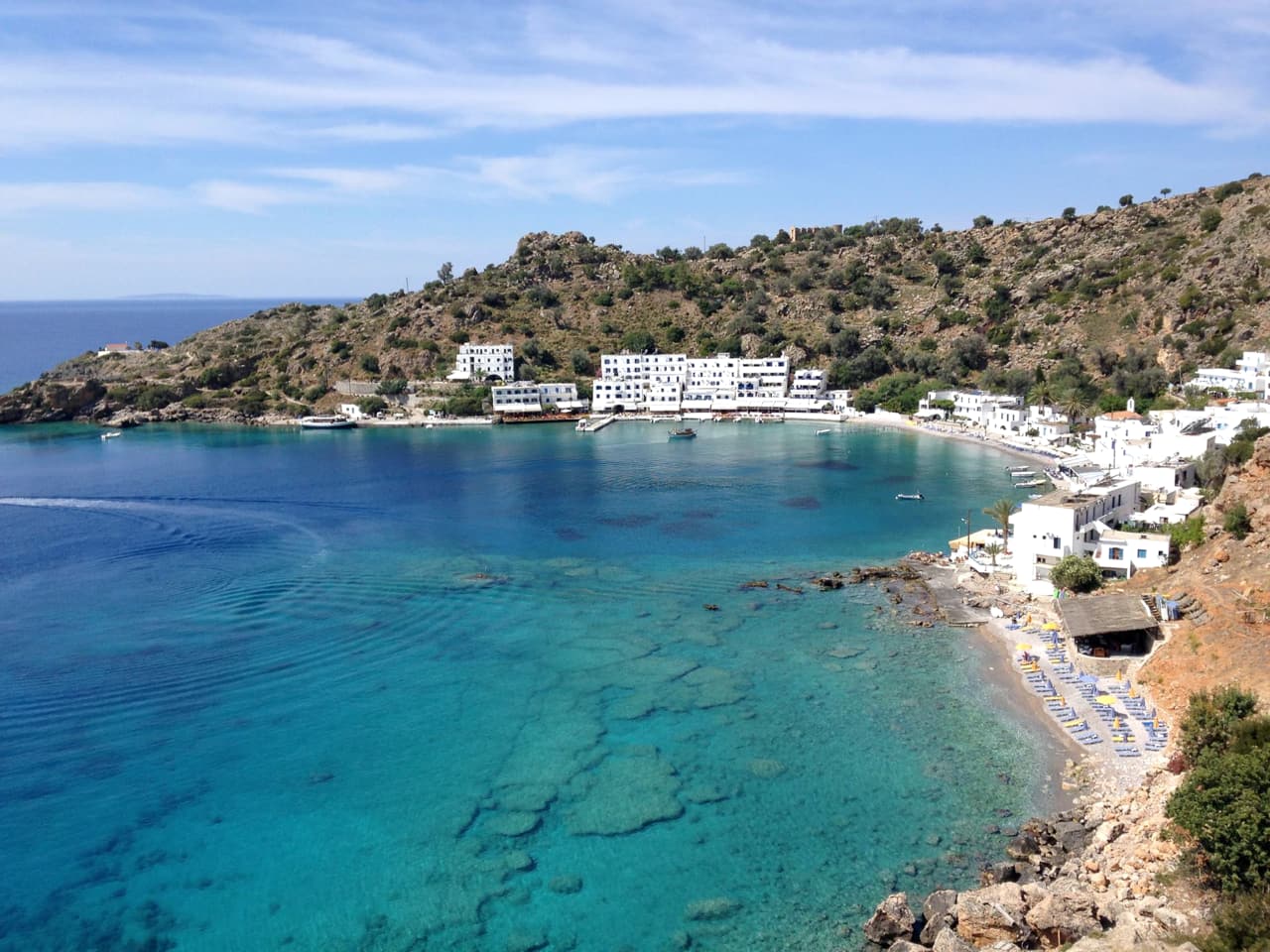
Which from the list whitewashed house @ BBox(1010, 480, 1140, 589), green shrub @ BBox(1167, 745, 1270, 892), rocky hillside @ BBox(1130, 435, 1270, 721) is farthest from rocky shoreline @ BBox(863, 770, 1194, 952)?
whitewashed house @ BBox(1010, 480, 1140, 589)

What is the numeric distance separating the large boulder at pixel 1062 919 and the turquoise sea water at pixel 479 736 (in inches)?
99.5

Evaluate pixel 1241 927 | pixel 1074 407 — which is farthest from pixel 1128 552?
pixel 1074 407

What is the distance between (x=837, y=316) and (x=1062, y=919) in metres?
97.0

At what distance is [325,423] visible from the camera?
9781 centimetres

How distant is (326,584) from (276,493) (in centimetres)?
2322

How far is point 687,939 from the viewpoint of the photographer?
765 inches

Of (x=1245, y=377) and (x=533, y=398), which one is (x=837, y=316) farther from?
(x=1245, y=377)

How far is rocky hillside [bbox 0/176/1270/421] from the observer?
84500 millimetres

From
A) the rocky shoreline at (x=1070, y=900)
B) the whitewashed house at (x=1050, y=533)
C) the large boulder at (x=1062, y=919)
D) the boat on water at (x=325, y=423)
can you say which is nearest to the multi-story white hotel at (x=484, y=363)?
the boat on water at (x=325, y=423)

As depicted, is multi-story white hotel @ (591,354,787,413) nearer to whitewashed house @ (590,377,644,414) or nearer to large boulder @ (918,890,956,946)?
whitewashed house @ (590,377,644,414)

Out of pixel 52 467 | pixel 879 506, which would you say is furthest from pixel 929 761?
pixel 52 467

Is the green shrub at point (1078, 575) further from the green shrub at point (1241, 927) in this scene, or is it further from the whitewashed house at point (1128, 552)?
the green shrub at point (1241, 927)

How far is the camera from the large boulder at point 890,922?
1869cm

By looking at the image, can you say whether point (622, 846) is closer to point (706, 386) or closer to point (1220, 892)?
point (1220, 892)
